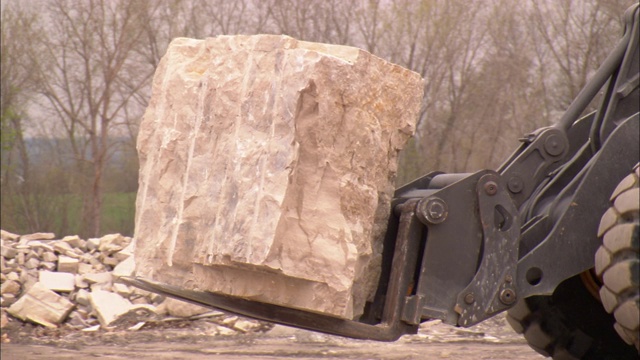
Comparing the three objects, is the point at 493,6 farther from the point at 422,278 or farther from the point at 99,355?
the point at 422,278

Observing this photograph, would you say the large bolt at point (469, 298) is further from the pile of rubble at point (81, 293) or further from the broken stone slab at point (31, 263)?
the broken stone slab at point (31, 263)

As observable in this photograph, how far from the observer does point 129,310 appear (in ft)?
32.9

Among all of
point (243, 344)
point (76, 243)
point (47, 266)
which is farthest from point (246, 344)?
point (76, 243)

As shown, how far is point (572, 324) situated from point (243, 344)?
4.58 metres

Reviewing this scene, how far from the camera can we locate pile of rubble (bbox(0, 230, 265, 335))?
9836 millimetres

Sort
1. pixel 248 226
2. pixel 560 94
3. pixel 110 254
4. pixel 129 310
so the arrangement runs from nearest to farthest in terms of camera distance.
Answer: pixel 248 226 < pixel 129 310 < pixel 110 254 < pixel 560 94

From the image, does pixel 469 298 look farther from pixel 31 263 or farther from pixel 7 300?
pixel 31 263

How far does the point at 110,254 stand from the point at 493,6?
10976 mm

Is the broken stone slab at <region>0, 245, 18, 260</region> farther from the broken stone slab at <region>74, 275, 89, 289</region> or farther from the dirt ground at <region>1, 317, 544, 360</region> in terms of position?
the dirt ground at <region>1, 317, 544, 360</region>

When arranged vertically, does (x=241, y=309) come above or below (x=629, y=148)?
below

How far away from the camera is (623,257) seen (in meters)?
3.37

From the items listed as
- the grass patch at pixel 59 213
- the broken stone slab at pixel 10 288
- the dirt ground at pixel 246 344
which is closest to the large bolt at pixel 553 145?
the dirt ground at pixel 246 344

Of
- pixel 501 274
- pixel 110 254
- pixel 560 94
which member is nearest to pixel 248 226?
pixel 501 274

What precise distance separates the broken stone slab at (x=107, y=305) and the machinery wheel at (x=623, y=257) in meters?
7.45
